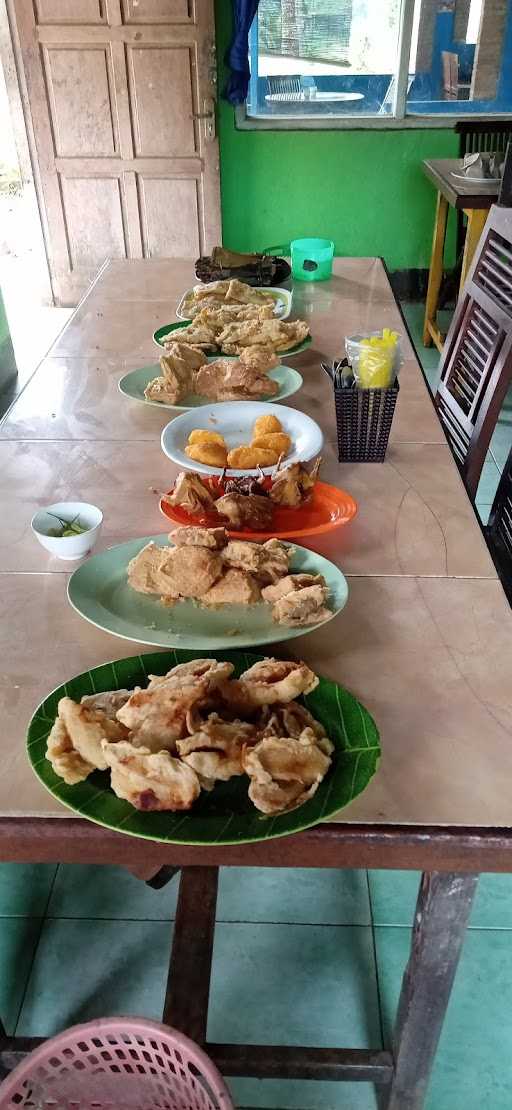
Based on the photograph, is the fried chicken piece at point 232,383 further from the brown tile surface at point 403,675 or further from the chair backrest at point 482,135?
the chair backrest at point 482,135

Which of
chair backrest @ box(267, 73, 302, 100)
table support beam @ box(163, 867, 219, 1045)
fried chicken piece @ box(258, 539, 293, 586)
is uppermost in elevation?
chair backrest @ box(267, 73, 302, 100)

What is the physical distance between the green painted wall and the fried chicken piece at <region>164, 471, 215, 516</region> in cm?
372

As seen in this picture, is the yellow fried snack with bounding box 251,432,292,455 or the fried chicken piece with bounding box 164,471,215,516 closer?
the fried chicken piece with bounding box 164,471,215,516

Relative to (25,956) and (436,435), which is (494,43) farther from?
(25,956)

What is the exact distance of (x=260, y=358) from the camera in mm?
1708

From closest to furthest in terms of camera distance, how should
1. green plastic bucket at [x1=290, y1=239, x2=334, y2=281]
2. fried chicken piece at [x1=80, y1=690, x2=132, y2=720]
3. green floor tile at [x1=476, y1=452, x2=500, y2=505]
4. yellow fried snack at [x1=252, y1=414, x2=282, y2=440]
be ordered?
fried chicken piece at [x1=80, y1=690, x2=132, y2=720], yellow fried snack at [x1=252, y1=414, x2=282, y2=440], green plastic bucket at [x1=290, y1=239, x2=334, y2=281], green floor tile at [x1=476, y1=452, x2=500, y2=505]

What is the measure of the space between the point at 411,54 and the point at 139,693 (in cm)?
452

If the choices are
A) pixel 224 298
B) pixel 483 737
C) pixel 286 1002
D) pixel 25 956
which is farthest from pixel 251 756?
pixel 224 298

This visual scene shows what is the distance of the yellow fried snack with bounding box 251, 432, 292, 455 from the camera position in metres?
1.42

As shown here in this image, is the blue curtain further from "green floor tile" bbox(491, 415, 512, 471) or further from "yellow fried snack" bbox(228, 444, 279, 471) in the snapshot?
"yellow fried snack" bbox(228, 444, 279, 471)

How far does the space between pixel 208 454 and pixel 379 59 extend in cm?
386

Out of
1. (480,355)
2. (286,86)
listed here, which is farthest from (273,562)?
(286,86)

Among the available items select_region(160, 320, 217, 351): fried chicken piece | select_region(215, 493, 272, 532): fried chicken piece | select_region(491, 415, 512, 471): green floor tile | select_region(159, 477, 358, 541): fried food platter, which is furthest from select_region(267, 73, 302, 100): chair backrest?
select_region(215, 493, 272, 532): fried chicken piece

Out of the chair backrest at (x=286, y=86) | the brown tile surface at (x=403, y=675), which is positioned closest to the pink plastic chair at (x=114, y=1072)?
the brown tile surface at (x=403, y=675)
